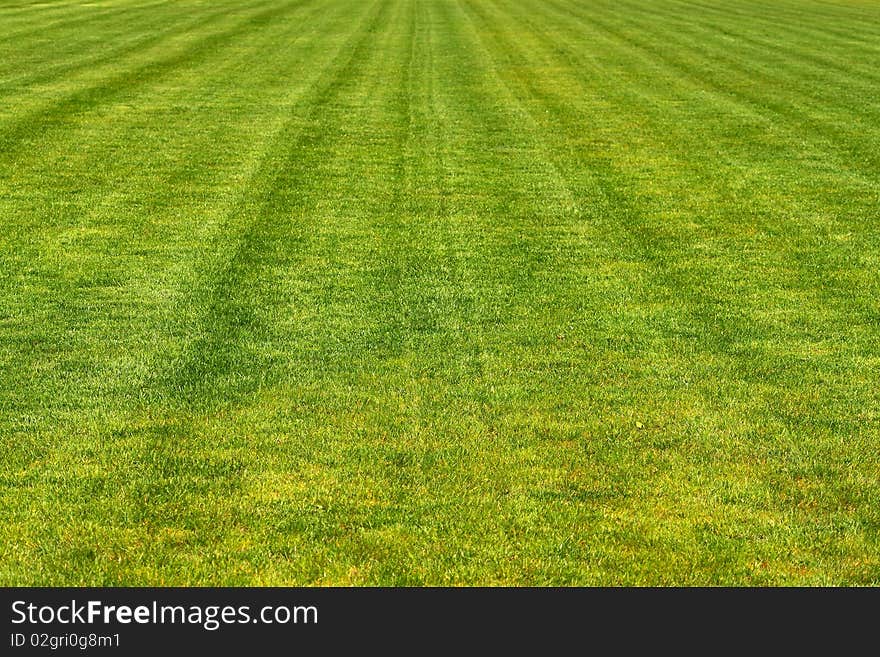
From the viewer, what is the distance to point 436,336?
8.91 metres

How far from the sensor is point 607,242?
1171 cm

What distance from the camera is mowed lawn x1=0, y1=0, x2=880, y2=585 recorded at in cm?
577

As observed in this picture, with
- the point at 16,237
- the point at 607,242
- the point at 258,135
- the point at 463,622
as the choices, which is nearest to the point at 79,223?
the point at 16,237

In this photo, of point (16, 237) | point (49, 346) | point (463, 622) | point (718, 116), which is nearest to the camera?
point (463, 622)

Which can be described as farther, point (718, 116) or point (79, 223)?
point (718, 116)

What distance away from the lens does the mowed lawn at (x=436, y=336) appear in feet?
18.9

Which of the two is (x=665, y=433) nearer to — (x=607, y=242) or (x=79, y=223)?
(x=607, y=242)

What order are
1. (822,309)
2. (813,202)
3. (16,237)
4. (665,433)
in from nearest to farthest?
1. (665,433)
2. (822,309)
3. (16,237)
4. (813,202)

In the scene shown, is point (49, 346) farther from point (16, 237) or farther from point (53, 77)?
point (53, 77)

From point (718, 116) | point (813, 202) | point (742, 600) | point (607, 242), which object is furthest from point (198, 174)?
point (742, 600)

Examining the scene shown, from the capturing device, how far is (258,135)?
16734 millimetres

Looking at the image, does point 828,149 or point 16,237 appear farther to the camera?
point 828,149

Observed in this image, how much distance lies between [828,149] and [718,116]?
2.74 metres

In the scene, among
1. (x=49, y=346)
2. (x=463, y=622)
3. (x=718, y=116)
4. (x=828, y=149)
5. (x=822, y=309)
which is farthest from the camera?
(x=718, y=116)
